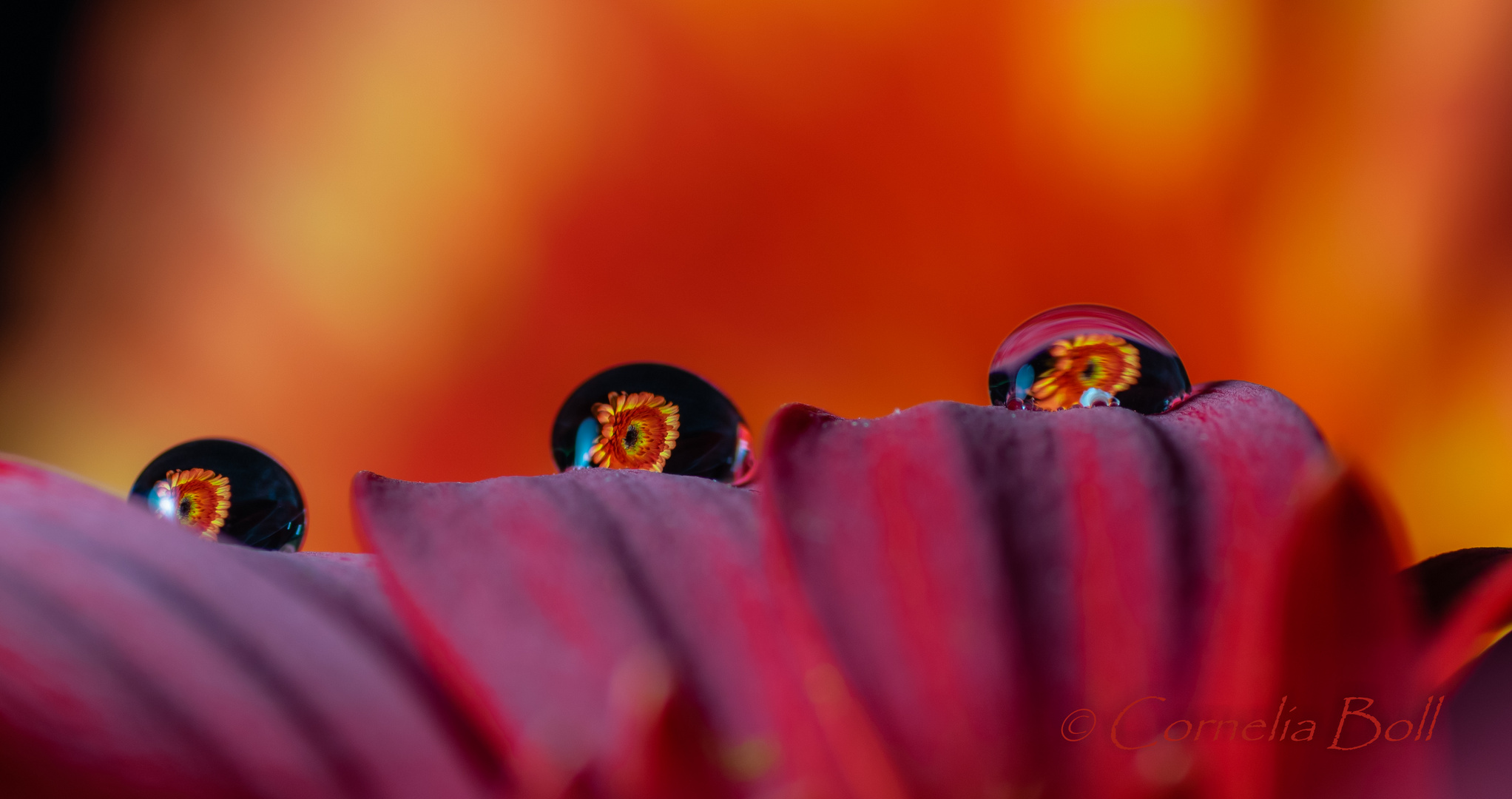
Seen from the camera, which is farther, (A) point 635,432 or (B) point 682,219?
(B) point 682,219

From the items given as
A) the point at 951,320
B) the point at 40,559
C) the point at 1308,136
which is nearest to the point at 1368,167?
the point at 1308,136

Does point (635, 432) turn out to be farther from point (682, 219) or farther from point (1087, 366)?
point (682, 219)

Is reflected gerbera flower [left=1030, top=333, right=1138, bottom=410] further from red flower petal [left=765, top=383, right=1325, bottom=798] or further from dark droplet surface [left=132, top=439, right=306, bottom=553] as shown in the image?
dark droplet surface [left=132, top=439, right=306, bottom=553]

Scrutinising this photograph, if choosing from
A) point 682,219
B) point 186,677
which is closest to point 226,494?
point 186,677

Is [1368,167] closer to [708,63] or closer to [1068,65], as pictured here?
[1068,65]

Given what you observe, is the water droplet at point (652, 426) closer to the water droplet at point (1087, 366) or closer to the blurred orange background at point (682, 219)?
the water droplet at point (1087, 366)

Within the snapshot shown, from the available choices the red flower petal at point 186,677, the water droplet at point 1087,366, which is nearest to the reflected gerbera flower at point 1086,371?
the water droplet at point 1087,366
